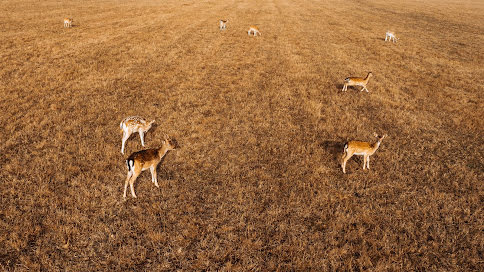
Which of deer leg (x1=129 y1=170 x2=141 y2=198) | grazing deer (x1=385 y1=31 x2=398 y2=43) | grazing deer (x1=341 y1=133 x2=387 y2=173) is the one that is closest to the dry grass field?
deer leg (x1=129 y1=170 x2=141 y2=198)

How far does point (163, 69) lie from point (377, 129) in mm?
13820

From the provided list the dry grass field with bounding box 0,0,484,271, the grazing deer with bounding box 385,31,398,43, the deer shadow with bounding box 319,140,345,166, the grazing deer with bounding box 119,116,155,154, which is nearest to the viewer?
the dry grass field with bounding box 0,0,484,271

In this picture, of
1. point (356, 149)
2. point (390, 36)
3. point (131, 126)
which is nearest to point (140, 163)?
point (131, 126)

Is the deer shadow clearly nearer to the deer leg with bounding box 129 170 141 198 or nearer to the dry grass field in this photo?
the dry grass field

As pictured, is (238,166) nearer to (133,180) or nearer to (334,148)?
(133,180)

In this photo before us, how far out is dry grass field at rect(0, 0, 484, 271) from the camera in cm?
598

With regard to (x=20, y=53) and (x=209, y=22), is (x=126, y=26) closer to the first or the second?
(x=209, y=22)

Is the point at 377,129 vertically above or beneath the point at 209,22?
beneath

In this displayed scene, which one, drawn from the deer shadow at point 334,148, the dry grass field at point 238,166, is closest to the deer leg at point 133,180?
the dry grass field at point 238,166

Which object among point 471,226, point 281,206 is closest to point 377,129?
point 471,226

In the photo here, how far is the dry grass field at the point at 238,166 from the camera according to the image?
5984 mm

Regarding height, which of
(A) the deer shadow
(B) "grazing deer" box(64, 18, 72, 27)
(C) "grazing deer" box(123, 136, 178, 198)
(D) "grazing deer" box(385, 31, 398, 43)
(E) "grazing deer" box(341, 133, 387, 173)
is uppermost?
(B) "grazing deer" box(64, 18, 72, 27)

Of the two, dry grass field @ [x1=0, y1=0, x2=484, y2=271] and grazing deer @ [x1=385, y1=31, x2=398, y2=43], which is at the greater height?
grazing deer @ [x1=385, y1=31, x2=398, y2=43]

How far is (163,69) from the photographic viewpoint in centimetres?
1786
